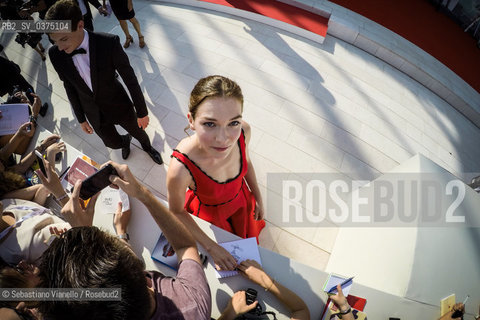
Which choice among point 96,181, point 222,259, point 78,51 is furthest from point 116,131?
point 222,259

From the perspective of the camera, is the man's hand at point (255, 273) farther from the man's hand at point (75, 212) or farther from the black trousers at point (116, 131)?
the black trousers at point (116, 131)

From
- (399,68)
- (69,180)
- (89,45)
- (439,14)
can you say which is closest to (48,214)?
(69,180)

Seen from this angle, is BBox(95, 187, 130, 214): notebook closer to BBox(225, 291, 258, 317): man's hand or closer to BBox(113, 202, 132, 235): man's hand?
BBox(113, 202, 132, 235): man's hand

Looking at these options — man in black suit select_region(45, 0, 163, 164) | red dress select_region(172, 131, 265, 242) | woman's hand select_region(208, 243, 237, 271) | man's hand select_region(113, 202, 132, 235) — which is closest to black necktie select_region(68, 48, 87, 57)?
man in black suit select_region(45, 0, 163, 164)

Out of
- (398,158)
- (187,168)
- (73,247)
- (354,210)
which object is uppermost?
(398,158)

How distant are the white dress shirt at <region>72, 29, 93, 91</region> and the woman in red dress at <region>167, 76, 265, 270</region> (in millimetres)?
1041

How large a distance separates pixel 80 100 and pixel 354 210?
108 inches

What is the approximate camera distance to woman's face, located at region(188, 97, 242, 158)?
1258mm

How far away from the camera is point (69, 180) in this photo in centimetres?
170

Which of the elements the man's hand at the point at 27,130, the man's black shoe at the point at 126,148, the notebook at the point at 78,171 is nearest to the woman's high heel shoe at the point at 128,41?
the man's black shoe at the point at 126,148

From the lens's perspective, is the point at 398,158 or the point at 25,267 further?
the point at 398,158

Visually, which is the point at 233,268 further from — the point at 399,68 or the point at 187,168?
the point at 399,68

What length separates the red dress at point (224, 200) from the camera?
155cm

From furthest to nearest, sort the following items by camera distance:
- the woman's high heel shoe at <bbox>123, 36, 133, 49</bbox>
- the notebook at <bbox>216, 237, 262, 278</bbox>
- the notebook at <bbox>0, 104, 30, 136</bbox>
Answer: the woman's high heel shoe at <bbox>123, 36, 133, 49</bbox> → the notebook at <bbox>0, 104, 30, 136</bbox> → the notebook at <bbox>216, 237, 262, 278</bbox>
